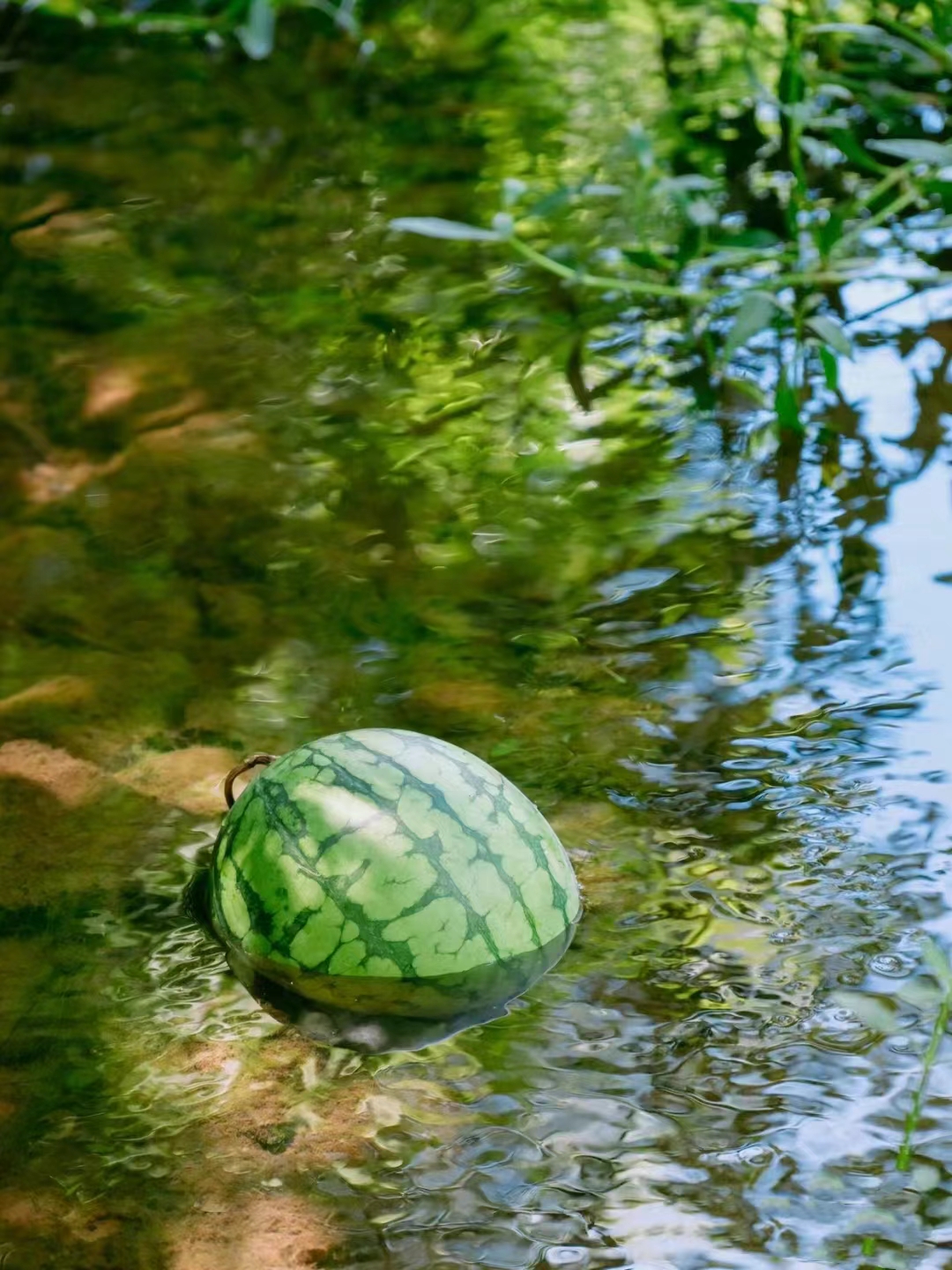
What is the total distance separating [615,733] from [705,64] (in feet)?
15.8

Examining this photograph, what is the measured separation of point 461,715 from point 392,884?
2.68 ft

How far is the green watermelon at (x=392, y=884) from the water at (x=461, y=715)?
0.27ft

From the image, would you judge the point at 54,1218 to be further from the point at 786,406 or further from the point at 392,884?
the point at 786,406

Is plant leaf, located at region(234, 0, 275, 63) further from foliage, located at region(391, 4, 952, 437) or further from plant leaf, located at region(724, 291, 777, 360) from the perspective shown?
plant leaf, located at region(724, 291, 777, 360)

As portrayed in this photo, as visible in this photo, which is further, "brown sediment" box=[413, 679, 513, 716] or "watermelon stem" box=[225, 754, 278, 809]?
"brown sediment" box=[413, 679, 513, 716]

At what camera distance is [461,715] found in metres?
3.05

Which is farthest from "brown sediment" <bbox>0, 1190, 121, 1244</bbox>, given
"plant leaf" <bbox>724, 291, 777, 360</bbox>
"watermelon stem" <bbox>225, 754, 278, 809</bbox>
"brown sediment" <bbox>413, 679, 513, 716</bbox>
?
"plant leaf" <bbox>724, 291, 777, 360</bbox>

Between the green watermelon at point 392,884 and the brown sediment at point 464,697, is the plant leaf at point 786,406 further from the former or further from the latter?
the green watermelon at point 392,884

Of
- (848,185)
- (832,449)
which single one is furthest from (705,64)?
(832,449)

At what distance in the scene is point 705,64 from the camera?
274 inches

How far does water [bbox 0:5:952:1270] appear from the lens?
6.75 feet

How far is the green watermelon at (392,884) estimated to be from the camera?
7.45 ft

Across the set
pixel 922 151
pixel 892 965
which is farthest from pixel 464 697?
pixel 922 151

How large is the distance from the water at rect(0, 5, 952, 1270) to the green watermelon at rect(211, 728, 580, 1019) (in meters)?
0.08
